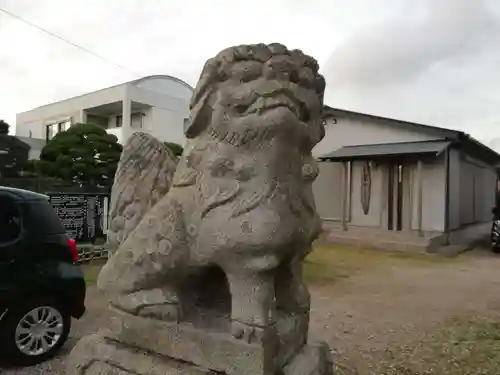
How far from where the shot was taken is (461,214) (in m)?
14.3

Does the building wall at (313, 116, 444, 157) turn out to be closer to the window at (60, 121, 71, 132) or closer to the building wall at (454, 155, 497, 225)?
the building wall at (454, 155, 497, 225)

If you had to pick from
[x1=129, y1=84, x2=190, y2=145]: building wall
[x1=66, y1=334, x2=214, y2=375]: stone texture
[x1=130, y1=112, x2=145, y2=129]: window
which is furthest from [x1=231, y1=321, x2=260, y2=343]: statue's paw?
[x1=130, y1=112, x2=145, y2=129]: window

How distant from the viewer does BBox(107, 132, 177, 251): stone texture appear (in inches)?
80.7

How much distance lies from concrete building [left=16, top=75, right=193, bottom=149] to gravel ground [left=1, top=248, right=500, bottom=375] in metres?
11.9

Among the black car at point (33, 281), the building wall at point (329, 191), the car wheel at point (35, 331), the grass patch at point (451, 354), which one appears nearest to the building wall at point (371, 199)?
the building wall at point (329, 191)

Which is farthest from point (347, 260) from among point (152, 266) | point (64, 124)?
point (64, 124)

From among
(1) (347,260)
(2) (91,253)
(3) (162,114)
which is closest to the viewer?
(2) (91,253)

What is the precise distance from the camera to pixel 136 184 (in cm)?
206

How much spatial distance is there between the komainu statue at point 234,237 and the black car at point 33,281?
1.97 meters

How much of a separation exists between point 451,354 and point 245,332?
10.0ft

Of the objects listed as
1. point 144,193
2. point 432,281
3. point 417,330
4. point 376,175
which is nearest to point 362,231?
point 376,175

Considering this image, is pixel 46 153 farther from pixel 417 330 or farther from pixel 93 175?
pixel 417 330

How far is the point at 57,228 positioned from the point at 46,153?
9.12 metres

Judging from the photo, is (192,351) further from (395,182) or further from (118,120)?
(118,120)
